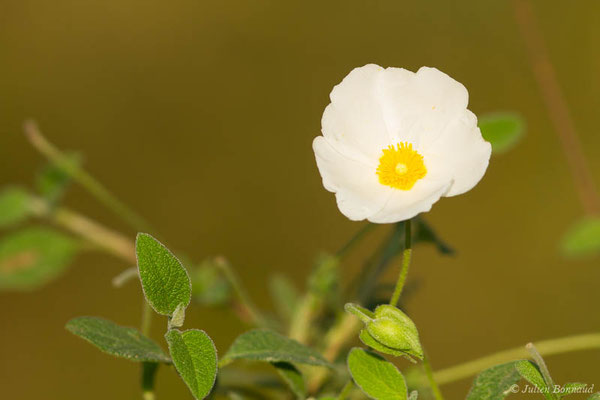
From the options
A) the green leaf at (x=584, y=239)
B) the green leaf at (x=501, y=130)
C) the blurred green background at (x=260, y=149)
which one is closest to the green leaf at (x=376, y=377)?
the green leaf at (x=501, y=130)

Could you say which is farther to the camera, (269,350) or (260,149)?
(260,149)

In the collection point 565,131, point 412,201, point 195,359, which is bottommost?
point 195,359

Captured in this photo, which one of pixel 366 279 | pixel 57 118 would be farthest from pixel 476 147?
pixel 57 118

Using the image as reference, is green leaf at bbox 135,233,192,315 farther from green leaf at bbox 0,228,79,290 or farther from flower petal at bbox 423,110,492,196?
green leaf at bbox 0,228,79,290

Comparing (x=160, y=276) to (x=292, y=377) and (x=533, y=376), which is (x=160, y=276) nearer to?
(x=292, y=377)

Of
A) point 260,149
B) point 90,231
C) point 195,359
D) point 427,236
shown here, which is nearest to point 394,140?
point 427,236

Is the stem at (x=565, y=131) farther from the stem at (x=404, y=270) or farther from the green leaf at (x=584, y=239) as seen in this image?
the stem at (x=404, y=270)
